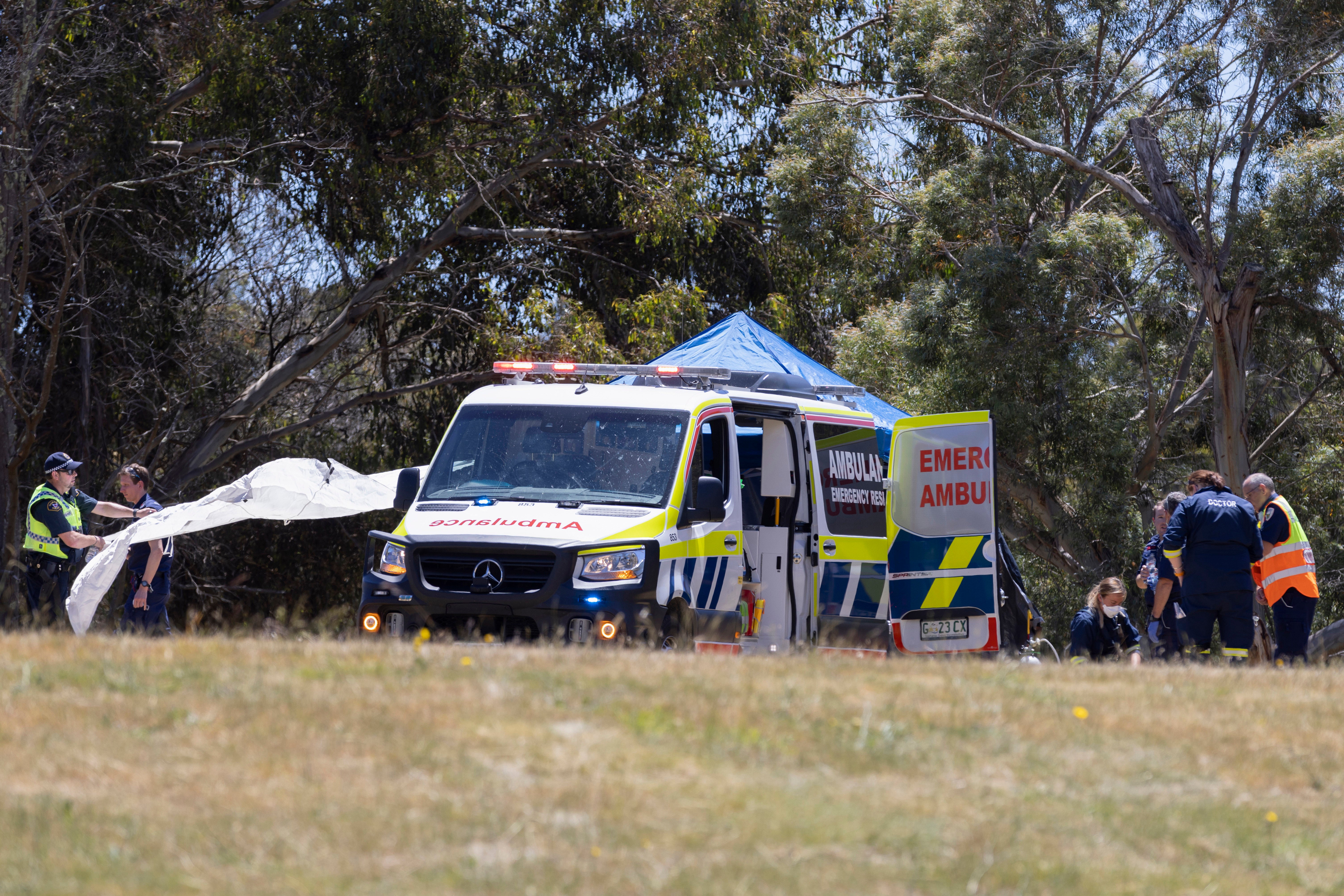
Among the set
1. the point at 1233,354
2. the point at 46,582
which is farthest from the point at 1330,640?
the point at 46,582

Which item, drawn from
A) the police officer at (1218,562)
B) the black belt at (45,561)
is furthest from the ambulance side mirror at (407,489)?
the police officer at (1218,562)

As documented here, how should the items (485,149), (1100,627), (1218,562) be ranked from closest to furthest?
(1218,562) < (1100,627) < (485,149)

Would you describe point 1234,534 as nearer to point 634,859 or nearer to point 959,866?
point 959,866

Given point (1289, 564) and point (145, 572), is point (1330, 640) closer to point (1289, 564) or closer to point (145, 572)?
point (1289, 564)

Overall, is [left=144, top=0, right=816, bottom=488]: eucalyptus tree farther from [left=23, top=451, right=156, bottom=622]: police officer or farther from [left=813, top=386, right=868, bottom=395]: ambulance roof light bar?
[left=23, top=451, right=156, bottom=622]: police officer

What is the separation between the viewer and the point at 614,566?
9.09 metres

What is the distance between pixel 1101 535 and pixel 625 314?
896 cm

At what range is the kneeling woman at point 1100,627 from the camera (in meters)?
12.3

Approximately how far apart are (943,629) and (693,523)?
2.91m

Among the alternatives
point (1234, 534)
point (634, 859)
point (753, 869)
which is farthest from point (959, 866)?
point (1234, 534)

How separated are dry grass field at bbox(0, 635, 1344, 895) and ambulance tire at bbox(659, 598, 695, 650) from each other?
7.08ft

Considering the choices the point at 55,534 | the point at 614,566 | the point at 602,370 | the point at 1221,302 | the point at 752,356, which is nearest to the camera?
the point at 614,566

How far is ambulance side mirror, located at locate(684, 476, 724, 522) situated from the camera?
963cm

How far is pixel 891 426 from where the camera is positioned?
538 inches
